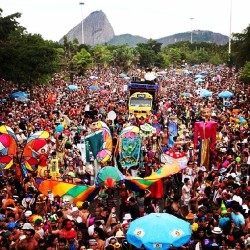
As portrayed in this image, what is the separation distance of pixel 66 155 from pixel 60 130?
278 centimetres

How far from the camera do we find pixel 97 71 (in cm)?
6272

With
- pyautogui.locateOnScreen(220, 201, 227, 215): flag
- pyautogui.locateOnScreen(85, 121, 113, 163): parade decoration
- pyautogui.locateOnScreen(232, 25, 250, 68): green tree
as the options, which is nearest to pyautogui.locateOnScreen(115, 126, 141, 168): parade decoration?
pyautogui.locateOnScreen(85, 121, 113, 163): parade decoration

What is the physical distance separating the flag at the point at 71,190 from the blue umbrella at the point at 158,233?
9.15 feet

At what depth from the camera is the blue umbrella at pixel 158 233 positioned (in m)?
6.82

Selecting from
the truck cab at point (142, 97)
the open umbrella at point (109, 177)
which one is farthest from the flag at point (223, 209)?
the truck cab at point (142, 97)

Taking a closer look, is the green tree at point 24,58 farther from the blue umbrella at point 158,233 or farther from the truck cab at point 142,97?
the blue umbrella at point 158,233

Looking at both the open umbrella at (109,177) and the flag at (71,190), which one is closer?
the flag at (71,190)

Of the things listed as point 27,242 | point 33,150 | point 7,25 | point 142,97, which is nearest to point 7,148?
point 33,150

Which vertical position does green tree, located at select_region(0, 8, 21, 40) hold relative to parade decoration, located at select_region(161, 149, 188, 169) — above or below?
above

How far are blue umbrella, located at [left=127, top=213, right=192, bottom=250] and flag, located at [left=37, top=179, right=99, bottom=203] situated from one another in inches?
110

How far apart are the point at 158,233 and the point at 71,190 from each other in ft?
10.8

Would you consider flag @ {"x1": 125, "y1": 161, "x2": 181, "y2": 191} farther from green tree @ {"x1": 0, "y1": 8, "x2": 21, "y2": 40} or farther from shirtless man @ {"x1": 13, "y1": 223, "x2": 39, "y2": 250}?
green tree @ {"x1": 0, "y1": 8, "x2": 21, "y2": 40}

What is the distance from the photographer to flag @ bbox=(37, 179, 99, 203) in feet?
32.1

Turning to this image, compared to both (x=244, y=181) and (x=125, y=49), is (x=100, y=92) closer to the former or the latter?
(x=244, y=181)
